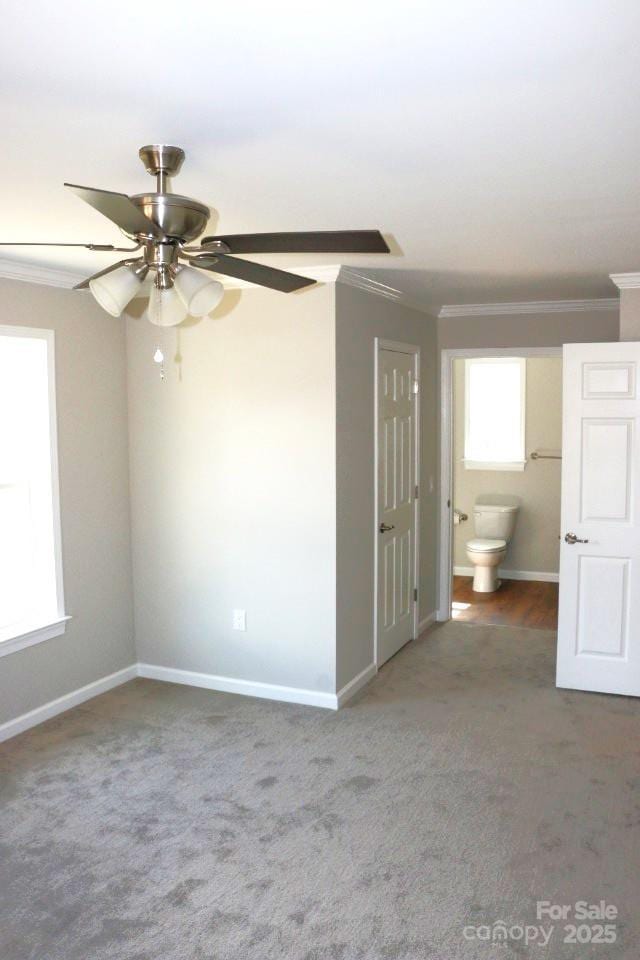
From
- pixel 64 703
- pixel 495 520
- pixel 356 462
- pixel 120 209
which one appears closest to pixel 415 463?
pixel 356 462

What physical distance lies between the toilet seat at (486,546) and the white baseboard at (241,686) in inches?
112

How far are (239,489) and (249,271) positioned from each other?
226 centimetres

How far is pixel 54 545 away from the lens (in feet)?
14.1

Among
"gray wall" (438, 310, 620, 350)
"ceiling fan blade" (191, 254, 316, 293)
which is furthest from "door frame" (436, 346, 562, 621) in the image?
"ceiling fan blade" (191, 254, 316, 293)

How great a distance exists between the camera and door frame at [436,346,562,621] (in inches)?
229

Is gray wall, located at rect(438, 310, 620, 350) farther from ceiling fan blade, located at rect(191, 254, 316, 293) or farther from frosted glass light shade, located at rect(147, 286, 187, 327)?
frosted glass light shade, located at rect(147, 286, 187, 327)

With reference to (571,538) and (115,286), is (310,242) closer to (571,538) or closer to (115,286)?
(115,286)

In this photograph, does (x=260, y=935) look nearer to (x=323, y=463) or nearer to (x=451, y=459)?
(x=323, y=463)

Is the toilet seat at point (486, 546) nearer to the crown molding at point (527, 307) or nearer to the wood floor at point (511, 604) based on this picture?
the wood floor at point (511, 604)

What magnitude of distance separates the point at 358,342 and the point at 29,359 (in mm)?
1734

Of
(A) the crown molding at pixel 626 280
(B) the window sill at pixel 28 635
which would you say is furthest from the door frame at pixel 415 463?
(B) the window sill at pixel 28 635

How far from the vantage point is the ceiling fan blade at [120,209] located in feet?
5.50

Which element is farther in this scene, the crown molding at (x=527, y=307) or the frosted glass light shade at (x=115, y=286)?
the crown molding at (x=527, y=307)

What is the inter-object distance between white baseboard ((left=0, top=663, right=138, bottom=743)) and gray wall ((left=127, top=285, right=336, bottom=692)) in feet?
0.65
